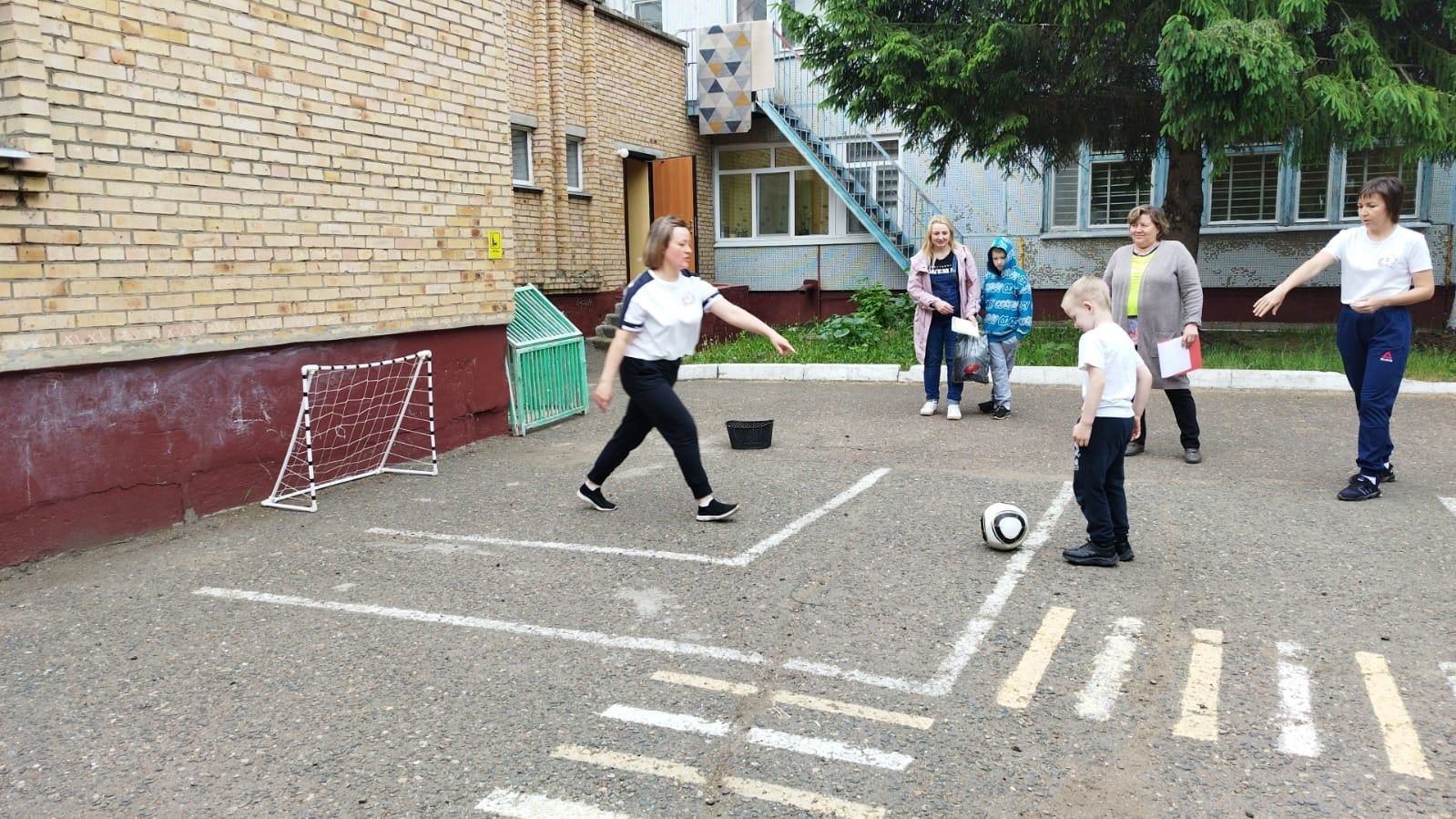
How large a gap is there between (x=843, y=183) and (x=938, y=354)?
10295mm

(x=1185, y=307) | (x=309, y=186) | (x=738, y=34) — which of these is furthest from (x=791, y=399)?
(x=738, y=34)

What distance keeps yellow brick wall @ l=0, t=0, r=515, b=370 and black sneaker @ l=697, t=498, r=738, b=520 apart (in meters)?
3.13

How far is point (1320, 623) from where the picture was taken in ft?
14.1

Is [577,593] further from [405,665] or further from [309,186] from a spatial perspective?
[309,186]

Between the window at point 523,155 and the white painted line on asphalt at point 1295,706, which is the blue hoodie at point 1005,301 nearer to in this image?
the white painted line on asphalt at point 1295,706

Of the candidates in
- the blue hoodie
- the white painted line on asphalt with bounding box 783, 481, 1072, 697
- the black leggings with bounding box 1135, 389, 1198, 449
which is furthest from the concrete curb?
the white painted line on asphalt with bounding box 783, 481, 1072, 697

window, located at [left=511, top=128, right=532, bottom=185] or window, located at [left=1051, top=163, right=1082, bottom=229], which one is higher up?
window, located at [left=511, top=128, right=532, bottom=185]

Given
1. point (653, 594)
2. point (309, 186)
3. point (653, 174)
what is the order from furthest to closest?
point (653, 174)
point (309, 186)
point (653, 594)

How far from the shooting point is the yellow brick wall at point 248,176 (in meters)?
5.61

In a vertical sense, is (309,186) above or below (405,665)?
above

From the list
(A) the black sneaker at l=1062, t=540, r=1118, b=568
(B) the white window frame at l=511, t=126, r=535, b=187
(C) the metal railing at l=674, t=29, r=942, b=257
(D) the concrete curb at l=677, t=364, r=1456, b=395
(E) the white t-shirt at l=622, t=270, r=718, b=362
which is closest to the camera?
(A) the black sneaker at l=1062, t=540, r=1118, b=568

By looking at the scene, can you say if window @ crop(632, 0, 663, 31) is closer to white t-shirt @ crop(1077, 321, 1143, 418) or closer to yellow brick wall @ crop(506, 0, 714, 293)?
yellow brick wall @ crop(506, 0, 714, 293)

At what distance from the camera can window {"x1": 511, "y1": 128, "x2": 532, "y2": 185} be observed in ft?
53.4

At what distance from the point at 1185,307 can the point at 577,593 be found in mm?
4781
